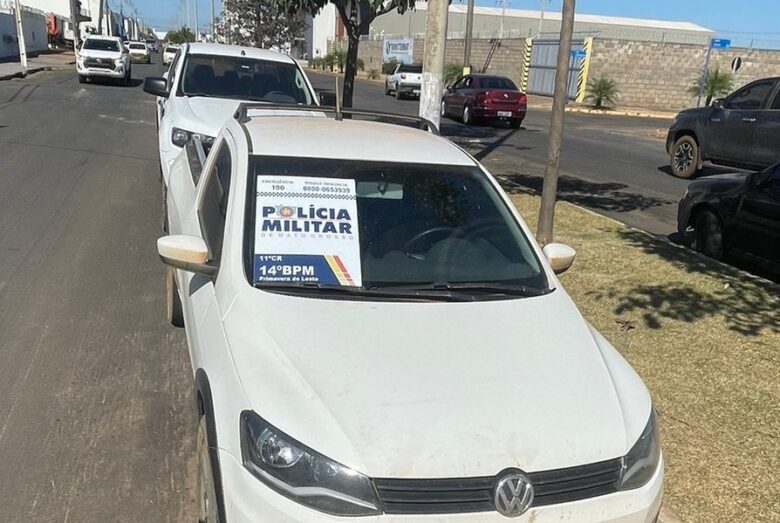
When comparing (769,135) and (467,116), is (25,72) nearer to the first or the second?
(467,116)

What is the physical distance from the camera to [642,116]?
32.0 metres

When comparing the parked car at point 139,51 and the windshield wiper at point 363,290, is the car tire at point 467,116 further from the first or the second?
the parked car at point 139,51

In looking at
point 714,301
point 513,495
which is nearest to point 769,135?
point 714,301

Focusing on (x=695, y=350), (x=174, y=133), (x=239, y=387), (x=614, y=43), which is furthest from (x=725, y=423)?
(x=614, y=43)

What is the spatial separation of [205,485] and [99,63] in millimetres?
27436

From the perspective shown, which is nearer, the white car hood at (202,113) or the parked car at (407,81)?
the white car hood at (202,113)

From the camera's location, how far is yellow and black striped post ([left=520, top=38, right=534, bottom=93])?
4127 cm

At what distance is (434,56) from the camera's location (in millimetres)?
8211

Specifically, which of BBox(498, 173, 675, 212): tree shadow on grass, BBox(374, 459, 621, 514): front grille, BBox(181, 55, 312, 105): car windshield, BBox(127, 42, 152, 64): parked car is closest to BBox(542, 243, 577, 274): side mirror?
BBox(374, 459, 621, 514): front grille

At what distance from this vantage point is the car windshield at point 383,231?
2975mm

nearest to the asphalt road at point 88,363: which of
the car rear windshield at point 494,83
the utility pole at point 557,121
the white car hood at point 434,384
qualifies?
the white car hood at point 434,384

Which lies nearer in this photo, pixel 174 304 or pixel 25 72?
pixel 174 304

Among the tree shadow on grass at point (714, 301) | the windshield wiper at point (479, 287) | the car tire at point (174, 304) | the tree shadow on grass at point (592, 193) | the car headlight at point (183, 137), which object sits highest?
the car headlight at point (183, 137)

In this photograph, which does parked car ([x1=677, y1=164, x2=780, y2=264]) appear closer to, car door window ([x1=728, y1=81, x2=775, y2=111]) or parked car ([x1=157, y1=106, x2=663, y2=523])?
parked car ([x1=157, y1=106, x2=663, y2=523])
